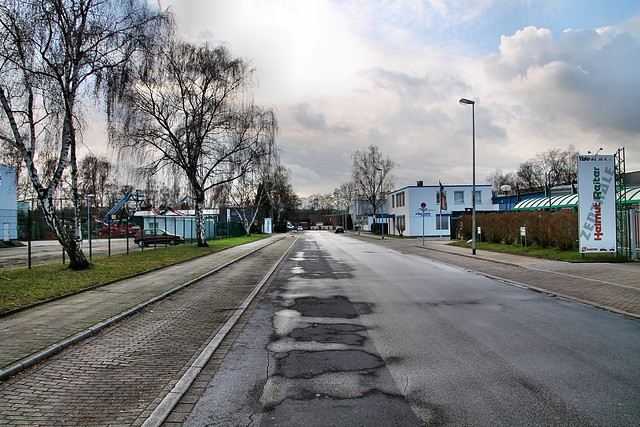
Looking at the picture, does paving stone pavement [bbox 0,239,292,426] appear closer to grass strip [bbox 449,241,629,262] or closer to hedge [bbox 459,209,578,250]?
grass strip [bbox 449,241,629,262]

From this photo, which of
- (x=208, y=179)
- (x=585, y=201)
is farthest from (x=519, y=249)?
(x=208, y=179)

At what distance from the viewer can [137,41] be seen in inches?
595

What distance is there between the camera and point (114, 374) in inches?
191

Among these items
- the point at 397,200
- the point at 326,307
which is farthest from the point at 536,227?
the point at 397,200

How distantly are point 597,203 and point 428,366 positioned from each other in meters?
16.2

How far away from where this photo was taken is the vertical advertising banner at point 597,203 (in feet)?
56.4

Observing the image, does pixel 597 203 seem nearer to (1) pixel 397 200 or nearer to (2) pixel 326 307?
(2) pixel 326 307

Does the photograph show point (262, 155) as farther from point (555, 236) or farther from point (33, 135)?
point (555, 236)

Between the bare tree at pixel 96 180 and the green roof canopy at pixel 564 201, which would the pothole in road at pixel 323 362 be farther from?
the bare tree at pixel 96 180

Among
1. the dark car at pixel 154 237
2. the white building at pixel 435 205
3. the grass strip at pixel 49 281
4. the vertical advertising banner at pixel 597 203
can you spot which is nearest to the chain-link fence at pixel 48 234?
the dark car at pixel 154 237

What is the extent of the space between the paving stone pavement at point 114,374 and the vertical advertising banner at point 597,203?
1592 cm

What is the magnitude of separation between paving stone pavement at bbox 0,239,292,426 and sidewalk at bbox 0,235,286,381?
0.17 m

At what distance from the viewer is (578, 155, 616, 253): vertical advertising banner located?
1720cm

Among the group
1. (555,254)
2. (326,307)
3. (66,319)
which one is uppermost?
(555,254)
